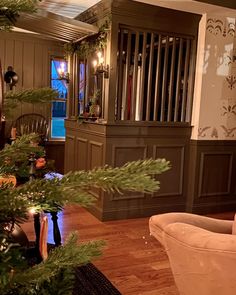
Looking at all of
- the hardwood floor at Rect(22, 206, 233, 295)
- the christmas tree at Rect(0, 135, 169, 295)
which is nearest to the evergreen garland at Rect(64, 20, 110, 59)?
the hardwood floor at Rect(22, 206, 233, 295)

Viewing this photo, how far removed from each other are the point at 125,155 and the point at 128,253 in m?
1.30

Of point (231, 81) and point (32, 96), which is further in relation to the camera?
point (231, 81)

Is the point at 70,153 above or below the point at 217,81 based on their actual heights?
below

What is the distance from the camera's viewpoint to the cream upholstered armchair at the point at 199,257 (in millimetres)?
1303

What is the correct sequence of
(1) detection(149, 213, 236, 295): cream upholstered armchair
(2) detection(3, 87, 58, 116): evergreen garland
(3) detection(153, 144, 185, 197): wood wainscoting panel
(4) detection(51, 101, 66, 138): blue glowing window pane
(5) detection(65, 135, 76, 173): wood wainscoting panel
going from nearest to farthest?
(2) detection(3, 87, 58, 116): evergreen garland, (1) detection(149, 213, 236, 295): cream upholstered armchair, (3) detection(153, 144, 185, 197): wood wainscoting panel, (5) detection(65, 135, 76, 173): wood wainscoting panel, (4) detection(51, 101, 66, 138): blue glowing window pane

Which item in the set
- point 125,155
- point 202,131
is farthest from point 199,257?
point 202,131

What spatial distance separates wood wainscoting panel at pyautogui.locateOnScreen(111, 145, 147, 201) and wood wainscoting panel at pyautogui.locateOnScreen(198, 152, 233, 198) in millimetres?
845

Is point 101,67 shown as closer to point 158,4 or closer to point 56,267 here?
point 158,4

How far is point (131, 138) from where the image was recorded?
13.0 feet

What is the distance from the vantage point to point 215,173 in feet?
14.5

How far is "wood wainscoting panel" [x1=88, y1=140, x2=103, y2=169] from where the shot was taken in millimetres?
3926

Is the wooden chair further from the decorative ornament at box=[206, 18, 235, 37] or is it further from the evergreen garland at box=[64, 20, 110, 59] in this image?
the decorative ornament at box=[206, 18, 235, 37]

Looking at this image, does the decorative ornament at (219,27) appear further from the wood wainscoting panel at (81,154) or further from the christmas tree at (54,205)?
the christmas tree at (54,205)

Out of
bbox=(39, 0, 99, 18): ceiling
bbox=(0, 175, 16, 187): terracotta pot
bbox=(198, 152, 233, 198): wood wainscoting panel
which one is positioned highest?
bbox=(39, 0, 99, 18): ceiling
